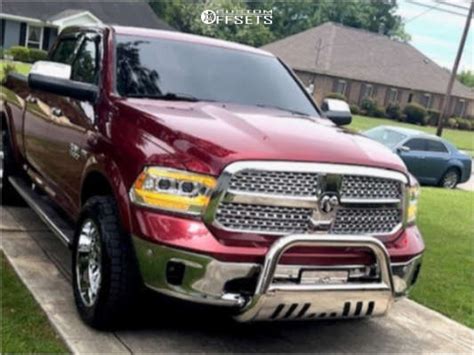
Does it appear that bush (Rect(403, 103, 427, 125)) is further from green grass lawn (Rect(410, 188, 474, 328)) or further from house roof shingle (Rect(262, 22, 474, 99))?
green grass lawn (Rect(410, 188, 474, 328))

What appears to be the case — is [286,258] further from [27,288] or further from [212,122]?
[27,288]

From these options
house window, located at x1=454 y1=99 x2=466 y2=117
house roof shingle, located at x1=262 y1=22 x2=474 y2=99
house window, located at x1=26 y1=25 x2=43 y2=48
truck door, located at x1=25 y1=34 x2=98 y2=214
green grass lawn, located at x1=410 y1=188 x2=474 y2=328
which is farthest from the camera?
house window, located at x1=454 y1=99 x2=466 y2=117

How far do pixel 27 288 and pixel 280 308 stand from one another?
1935mm

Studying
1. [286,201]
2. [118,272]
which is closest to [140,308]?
[118,272]

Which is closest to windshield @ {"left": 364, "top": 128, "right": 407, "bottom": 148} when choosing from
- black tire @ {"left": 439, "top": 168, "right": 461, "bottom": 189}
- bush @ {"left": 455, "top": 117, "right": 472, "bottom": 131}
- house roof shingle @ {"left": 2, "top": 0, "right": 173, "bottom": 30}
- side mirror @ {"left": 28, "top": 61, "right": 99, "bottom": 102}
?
black tire @ {"left": 439, "top": 168, "right": 461, "bottom": 189}

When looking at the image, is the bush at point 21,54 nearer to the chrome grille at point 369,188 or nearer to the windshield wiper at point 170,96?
the windshield wiper at point 170,96

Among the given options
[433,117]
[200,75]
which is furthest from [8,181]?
[433,117]

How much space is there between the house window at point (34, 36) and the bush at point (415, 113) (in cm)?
2572

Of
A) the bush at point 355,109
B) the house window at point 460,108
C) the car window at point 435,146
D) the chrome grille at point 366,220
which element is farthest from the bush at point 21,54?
the house window at point 460,108

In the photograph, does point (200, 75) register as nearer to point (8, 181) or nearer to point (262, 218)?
Result: point (262, 218)

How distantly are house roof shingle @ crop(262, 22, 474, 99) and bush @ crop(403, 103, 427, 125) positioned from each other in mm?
3666

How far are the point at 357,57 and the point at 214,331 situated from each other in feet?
157

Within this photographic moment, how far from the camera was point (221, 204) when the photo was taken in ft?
11.4

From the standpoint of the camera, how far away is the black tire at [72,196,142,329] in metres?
3.78
